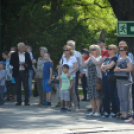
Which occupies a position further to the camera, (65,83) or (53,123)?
(65,83)

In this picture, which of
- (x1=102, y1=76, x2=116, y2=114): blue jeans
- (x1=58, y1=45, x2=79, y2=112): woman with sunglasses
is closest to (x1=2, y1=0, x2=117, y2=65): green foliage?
(x1=58, y1=45, x2=79, y2=112): woman with sunglasses

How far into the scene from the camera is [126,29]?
30.0ft

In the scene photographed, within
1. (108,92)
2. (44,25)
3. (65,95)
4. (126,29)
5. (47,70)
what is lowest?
(65,95)

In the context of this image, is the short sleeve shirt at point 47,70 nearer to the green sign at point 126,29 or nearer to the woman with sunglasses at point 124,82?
the woman with sunglasses at point 124,82

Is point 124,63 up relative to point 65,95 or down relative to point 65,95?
up

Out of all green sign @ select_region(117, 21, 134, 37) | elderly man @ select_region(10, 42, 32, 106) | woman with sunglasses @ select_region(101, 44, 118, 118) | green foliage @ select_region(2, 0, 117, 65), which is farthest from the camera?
green foliage @ select_region(2, 0, 117, 65)

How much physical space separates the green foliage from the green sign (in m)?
7.64

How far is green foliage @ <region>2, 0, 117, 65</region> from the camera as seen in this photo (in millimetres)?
16703

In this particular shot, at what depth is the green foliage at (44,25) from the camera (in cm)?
1670

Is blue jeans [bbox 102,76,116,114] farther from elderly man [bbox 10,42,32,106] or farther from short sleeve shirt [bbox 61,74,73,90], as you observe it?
elderly man [bbox 10,42,32,106]

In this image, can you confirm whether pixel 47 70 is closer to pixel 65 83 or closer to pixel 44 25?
pixel 65 83

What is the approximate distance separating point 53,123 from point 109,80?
6.33 feet

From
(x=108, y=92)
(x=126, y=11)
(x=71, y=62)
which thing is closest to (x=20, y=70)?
(x=71, y=62)

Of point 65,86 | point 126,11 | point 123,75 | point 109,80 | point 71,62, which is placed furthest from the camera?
point 71,62
